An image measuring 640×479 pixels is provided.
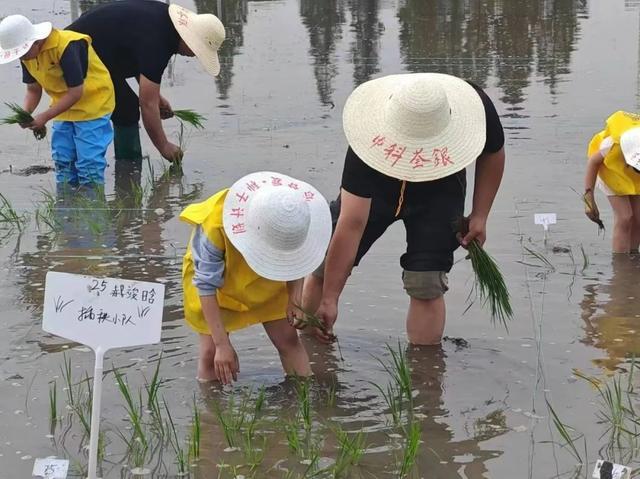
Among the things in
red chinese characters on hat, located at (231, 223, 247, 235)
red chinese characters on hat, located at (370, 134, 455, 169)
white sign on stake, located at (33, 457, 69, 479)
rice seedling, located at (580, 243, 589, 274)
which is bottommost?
rice seedling, located at (580, 243, 589, 274)

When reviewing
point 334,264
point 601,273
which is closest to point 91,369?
point 334,264

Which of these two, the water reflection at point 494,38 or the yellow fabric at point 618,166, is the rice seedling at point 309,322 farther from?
the water reflection at point 494,38

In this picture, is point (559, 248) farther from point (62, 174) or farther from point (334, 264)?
point (62, 174)

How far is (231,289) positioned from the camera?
412 centimetres

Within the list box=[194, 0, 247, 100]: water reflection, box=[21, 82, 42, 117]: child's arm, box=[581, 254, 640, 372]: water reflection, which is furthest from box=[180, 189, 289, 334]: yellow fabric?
box=[194, 0, 247, 100]: water reflection

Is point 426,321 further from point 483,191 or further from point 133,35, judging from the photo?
point 133,35

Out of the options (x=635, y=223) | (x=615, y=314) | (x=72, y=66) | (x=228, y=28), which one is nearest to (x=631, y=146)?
(x=635, y=223)

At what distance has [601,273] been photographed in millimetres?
5641

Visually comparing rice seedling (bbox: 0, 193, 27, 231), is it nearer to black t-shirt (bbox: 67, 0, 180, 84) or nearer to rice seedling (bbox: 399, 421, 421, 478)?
black t-shirt (bbox: 67, 0, 180, 84)

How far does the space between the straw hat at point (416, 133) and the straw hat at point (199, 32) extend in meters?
2.98

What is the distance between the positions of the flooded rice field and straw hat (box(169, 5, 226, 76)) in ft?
2.73

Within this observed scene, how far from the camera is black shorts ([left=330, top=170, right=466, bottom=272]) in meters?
4.56

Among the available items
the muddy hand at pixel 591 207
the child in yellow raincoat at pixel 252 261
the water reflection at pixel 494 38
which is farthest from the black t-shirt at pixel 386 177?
the water reflection at pixel 494 38

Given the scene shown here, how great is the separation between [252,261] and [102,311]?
1.82 ft
